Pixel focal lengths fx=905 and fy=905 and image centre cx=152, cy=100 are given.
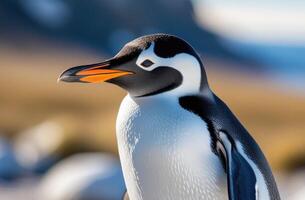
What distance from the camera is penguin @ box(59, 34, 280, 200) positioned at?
102 inches

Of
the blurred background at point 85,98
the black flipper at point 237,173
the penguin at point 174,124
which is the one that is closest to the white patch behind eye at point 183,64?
the penguin at point 174,124

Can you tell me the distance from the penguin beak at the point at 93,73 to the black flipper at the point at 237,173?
13.7 inches

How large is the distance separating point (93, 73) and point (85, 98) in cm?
1259

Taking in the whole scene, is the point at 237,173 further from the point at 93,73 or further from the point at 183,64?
the point at 93,73

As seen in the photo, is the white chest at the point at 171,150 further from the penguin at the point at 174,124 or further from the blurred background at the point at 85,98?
the blurred background at the point at 85,98

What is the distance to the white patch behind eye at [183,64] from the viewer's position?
2596 millimetres

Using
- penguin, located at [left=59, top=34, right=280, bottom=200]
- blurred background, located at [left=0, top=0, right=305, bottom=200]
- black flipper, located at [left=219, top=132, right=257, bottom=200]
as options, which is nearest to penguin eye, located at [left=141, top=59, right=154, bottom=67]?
penguin, located at [left=59, top=34, right=280, bottom=200]

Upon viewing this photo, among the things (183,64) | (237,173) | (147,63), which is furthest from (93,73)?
(237,173)

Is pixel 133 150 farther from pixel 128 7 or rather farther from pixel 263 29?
pixel 263 29

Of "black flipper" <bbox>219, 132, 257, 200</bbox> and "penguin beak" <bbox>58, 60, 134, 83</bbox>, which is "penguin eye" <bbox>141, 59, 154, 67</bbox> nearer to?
"penguin beak" <bbox>58, 60, 134, 83</bbox>

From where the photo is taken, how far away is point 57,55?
33.3 m

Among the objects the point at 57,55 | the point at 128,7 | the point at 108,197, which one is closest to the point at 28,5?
the point at 128,7

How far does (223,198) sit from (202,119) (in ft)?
0.81

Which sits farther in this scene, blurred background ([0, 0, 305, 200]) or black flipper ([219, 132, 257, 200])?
blurred background ([0, 0, 305, 200])
